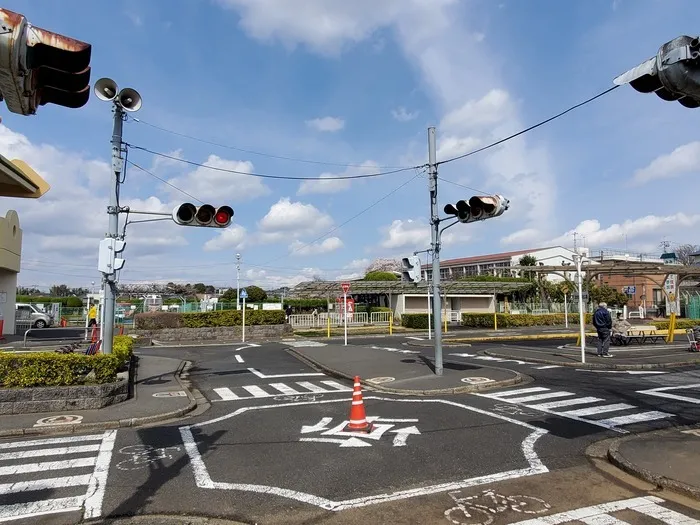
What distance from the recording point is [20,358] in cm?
940

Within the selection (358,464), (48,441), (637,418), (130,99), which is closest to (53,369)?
(48,441)

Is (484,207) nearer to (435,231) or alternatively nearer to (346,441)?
(435,231)

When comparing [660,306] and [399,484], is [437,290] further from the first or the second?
[660,306]

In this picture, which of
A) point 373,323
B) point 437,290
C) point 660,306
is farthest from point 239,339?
point 660,306

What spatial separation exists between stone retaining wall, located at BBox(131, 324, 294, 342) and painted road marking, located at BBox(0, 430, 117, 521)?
2221 cm

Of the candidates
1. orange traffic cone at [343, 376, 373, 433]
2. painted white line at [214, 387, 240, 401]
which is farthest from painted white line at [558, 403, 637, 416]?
painted white line at [214, 387, 240, 401]

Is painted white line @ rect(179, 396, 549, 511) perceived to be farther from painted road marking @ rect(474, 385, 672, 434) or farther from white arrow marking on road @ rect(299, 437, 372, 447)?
white arrow marking on road @ rect(299, 437, 372, 447)

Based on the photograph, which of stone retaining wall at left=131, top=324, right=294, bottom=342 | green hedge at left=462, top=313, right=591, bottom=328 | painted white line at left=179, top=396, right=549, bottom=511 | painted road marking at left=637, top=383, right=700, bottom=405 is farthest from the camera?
green hedge at left=462, top=313, right=591, bottom=328

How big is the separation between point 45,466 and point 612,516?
6568mm

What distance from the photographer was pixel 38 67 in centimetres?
283

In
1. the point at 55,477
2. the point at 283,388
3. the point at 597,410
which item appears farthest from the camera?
the point at 283,388

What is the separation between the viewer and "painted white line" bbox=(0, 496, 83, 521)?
4.54 metres

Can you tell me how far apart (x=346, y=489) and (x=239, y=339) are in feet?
82.9

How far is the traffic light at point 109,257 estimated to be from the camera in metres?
10.7
